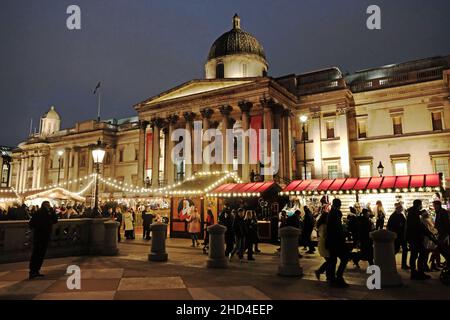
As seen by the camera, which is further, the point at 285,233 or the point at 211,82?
the point at 211,82

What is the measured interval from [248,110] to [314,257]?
22.0 m

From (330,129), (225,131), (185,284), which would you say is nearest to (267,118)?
(225,131)

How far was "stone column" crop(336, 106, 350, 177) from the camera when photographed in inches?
1293

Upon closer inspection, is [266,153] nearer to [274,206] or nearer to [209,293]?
[274,206]

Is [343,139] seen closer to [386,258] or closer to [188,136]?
[188,136]

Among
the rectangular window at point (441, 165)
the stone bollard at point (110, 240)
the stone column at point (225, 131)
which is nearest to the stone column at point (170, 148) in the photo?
the stone column at point (225, 131)

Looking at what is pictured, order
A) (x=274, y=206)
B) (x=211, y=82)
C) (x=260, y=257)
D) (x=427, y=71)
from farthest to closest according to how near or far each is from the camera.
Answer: (x=211, y=82) → (x=427, y=71) → (x=274, y=206) → (x=260, y=257)

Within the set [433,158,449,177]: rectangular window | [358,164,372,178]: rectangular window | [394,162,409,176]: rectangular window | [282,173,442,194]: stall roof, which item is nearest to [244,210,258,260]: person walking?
[282,173,442,194]: stall roof

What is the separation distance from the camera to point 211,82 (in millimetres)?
37156

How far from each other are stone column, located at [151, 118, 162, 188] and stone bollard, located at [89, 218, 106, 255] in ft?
77.3

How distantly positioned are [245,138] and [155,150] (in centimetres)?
1131

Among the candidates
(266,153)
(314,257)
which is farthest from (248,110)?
(314,257)

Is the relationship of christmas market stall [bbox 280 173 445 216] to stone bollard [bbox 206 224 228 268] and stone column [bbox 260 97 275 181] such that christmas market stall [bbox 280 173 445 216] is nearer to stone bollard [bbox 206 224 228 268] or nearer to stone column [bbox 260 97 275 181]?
stone column [bbox 260 97 275 181]
